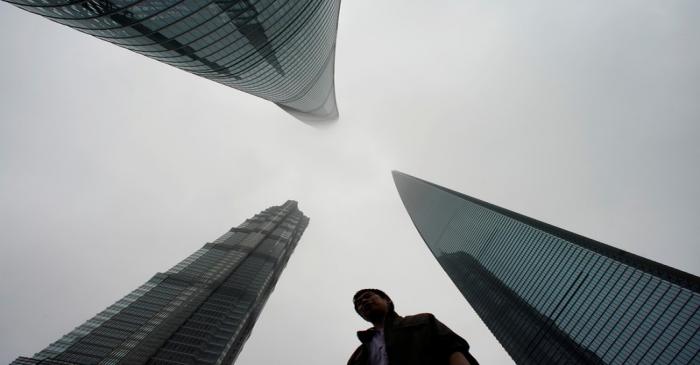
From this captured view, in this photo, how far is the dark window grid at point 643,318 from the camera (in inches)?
2507

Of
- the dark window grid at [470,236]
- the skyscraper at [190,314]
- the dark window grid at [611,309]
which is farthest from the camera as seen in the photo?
the dark window grid at [470,236]

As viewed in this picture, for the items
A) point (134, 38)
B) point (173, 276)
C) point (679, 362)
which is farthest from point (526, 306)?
point (173, 276)

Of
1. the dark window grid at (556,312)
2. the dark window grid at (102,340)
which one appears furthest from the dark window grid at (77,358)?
the dark window grid at (556,312)

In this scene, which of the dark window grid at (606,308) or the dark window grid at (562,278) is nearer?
the dark window grid at (606,308)

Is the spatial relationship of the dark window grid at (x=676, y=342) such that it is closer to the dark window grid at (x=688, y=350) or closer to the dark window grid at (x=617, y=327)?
the dark window grid at (x=688, y=350)

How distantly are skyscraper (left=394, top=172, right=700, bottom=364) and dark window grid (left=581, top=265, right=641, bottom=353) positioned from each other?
19cm

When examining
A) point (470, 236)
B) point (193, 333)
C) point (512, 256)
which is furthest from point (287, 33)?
point (470, 236)

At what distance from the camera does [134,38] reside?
37.8m

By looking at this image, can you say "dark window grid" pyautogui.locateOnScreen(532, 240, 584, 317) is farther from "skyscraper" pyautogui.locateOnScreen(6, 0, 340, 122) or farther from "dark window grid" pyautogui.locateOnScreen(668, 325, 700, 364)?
"skyscraper" pyautogui.locateOnScreen(6, 0, 340, 122)

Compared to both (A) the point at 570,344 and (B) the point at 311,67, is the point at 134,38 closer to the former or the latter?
(B) the point at 311,67

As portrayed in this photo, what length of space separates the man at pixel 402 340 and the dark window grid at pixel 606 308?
87628 mm

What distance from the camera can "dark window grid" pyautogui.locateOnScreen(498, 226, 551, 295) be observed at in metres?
96.0

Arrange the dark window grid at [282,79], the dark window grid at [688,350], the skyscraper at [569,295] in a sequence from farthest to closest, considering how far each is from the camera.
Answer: the skyscraper at [569,295]
the dark window grid at [688,350]
the dark window grid at [282,79]

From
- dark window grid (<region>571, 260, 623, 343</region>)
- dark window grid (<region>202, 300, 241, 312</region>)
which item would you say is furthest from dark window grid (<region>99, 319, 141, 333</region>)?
dark window grid (<region>571, 260, 623, 343</region>)
